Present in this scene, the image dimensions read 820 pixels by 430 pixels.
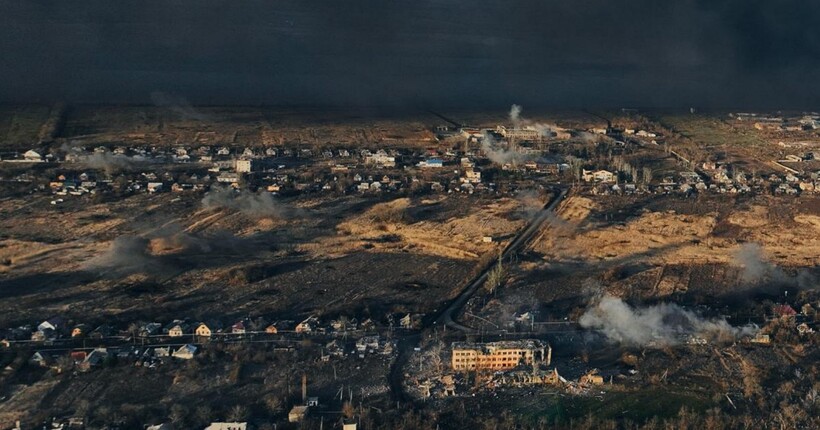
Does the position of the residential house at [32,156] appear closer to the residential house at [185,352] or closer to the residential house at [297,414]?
the residential house at [185,352]

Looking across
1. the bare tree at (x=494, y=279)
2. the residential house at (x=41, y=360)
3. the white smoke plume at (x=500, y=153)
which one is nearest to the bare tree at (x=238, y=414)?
the residential house at (x=41, y=360)

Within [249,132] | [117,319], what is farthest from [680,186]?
[117,319]

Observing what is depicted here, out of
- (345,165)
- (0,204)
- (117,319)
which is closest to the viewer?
→ (117,319)

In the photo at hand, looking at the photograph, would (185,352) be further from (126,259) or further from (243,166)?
(243,166)

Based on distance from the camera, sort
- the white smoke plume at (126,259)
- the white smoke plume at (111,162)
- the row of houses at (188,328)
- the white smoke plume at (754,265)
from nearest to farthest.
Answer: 1. the row of houses at (188,328)
2. the white smoke plume at (126,259)
3. the white smoke plume at (754,265)
4. the white smoke plume at (111,162)

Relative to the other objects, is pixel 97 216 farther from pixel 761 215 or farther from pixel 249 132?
pixel 761 215
